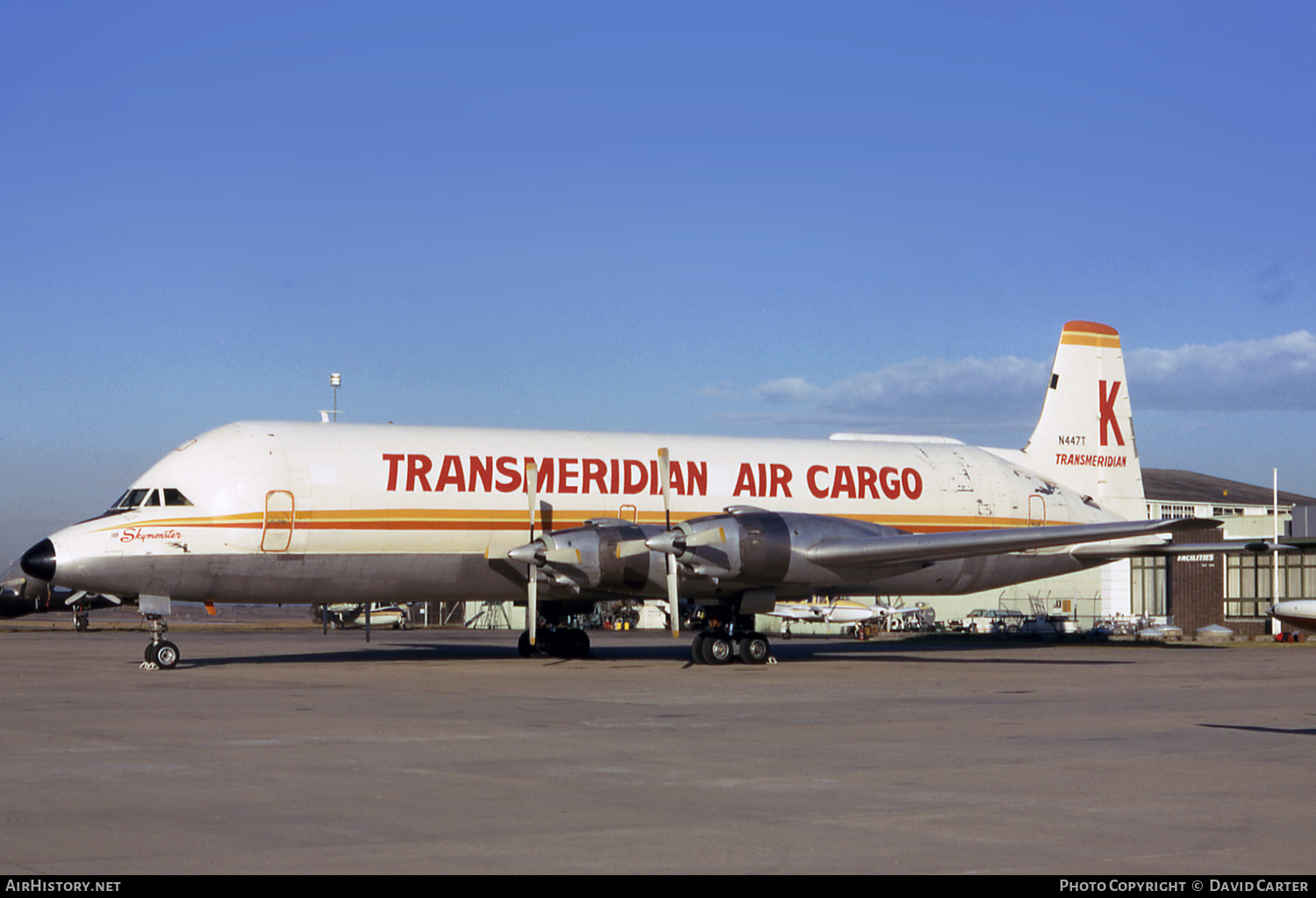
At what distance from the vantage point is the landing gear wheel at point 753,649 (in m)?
30.9

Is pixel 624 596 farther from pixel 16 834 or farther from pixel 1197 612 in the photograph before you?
pixel 1197 612

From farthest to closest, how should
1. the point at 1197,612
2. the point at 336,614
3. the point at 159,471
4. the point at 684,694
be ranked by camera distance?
the point at 336,614 → the point at 1197,612 → the point at 159,471 → the point at 684,694

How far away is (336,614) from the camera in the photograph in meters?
85.2

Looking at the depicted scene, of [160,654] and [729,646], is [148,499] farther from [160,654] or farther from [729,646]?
[729,646]

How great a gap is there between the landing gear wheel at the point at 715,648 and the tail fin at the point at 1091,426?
12646mm

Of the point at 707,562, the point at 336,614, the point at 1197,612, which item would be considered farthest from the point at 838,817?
the point at 336,614

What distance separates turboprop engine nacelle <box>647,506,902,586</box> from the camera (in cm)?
2841

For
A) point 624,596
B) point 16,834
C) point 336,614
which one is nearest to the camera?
point 16,834

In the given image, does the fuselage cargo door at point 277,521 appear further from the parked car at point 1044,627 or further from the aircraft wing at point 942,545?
the parked car at point 1044,627

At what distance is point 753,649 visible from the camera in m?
30.9

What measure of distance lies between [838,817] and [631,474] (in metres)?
22.0

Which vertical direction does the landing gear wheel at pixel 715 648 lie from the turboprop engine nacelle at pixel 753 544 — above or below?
below

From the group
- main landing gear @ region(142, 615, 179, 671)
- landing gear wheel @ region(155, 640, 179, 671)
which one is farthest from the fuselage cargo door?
landing gear wheel @ region(155, 640, 179, 671)

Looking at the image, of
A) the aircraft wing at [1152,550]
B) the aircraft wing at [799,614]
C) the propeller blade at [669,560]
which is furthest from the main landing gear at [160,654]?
the aircraft wing at [799,614]
